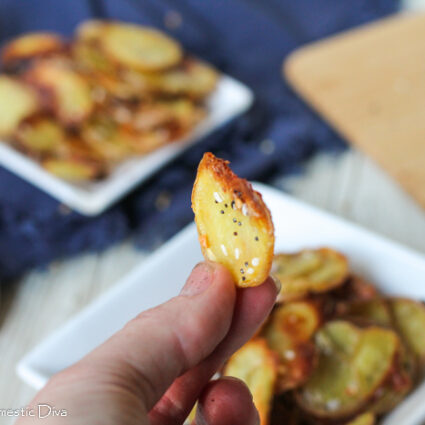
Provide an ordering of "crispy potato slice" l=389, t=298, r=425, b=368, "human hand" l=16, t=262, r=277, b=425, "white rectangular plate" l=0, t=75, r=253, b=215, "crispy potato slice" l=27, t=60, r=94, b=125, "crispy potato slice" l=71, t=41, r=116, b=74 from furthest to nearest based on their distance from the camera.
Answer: "crispy potato slice" l=71, t=41, r=116, b=74
"crispy potato slice" l=27, t=60, r=94, b=125
"white rectangular plate" l=0, t=75, r=253, b=215
"crispy potato slice" l=389, t=298, r=425, b=368
"human hand" l=16, t=262, r=277, b=425

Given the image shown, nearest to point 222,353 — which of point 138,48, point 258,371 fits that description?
point 258,371

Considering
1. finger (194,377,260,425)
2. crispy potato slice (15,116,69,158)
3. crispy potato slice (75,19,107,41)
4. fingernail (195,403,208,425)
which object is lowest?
crispy potato slice (15,116,69,158)

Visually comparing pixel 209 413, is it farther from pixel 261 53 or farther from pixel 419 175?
pixel 261 53

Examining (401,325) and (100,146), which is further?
(100,146)

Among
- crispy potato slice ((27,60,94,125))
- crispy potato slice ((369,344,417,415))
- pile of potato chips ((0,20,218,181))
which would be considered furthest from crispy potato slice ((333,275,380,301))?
crispy potato slice ((27,60,94,125))

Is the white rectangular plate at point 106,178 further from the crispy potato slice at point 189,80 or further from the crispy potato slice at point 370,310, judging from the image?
the crispy potato slice at point 370,310

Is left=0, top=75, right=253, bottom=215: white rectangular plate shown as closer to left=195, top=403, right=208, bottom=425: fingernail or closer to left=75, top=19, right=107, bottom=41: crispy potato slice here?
left=75, top=19, right=107, bottom=41: crispy potato slice

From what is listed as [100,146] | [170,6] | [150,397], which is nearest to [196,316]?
[150,397]
